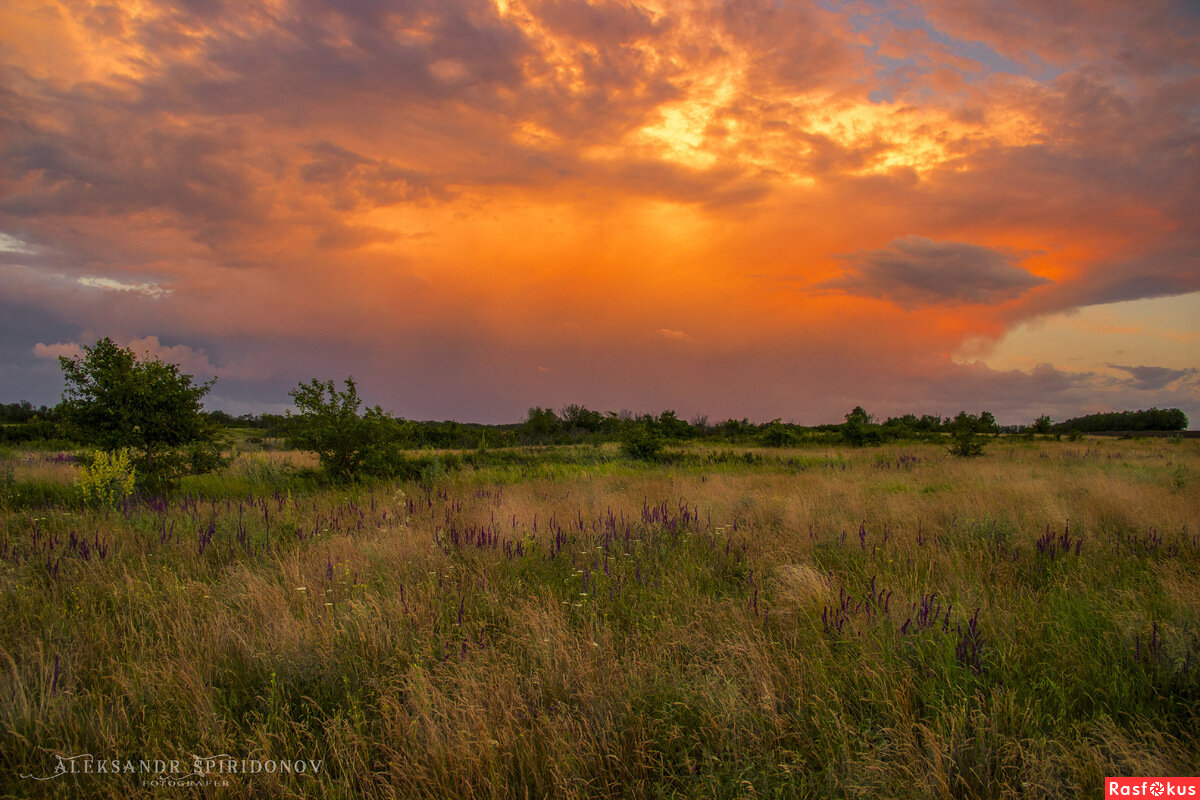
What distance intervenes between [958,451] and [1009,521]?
886 inches

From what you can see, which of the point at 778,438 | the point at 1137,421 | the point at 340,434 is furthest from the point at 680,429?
the point at 1137,421

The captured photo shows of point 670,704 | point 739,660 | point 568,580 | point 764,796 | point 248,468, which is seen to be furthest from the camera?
point 248,468

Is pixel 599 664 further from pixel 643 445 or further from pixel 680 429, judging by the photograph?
pixel 680 429

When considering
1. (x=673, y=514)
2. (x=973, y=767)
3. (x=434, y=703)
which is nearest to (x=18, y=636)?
(x=434, y=703)

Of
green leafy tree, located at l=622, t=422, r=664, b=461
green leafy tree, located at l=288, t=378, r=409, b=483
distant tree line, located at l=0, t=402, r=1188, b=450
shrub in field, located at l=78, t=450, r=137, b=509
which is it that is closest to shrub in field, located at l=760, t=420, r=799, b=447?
distant tree line, located at l=0, t=402, r=1188, b=450

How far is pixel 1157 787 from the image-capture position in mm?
2580

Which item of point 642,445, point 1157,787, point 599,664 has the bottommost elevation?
point 1157,787

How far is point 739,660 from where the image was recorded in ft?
11.7

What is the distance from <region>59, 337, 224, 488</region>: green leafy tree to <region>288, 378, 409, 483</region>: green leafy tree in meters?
2.02

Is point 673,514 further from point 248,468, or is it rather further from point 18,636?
point 248,468

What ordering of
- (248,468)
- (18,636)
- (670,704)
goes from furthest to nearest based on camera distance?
(248,468) → (18,636) → (670,704)

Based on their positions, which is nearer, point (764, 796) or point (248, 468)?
point (764, 796)

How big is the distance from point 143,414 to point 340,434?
4.15m

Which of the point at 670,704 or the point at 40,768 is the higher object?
the point at 670,704
